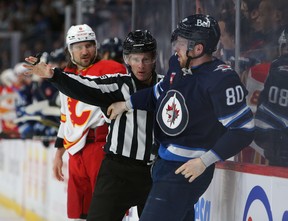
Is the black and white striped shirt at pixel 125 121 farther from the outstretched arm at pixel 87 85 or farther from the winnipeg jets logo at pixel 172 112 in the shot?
the winnipeg jets logo at pixel 172 112

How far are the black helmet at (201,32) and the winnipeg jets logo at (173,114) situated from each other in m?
0.22

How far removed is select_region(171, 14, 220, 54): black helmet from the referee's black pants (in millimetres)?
1011

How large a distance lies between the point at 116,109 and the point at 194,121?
2.40 feet

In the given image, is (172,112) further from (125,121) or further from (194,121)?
(125,121)

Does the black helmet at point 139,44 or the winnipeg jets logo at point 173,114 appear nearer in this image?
the winnipeg jets logo at point 173,114

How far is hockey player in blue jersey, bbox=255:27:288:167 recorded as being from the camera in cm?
361

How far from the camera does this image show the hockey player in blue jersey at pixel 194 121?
339 centimetres

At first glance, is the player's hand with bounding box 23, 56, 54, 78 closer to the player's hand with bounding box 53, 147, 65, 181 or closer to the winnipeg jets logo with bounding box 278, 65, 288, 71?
the winnipeg jets logo with bounding box 278, 65, 288, 71

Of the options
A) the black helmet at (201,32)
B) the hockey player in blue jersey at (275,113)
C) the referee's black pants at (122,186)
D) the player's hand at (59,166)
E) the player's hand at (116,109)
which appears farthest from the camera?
the player's hand at (59,166)

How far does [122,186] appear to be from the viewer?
4.34 metres

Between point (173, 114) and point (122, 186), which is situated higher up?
point (173, 114)

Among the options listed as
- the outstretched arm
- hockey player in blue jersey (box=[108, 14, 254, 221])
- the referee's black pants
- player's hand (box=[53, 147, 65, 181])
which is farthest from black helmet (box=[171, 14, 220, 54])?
player's hand (box=[53, 147, 65, 181])

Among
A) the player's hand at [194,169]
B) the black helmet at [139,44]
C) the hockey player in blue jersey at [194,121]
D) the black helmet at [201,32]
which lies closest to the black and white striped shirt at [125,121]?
the black helmet at [139,44]

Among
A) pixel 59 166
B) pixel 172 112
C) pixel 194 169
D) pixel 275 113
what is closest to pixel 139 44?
pixel 172 112
